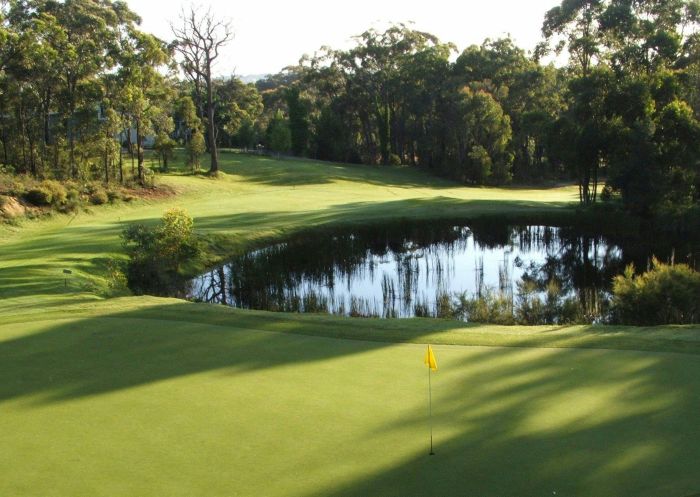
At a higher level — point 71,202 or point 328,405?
point 71,202

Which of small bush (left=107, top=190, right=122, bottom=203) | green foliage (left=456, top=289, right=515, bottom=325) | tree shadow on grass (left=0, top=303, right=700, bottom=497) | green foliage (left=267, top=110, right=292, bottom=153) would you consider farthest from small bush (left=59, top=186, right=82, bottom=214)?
green foliage (left=267, top=110, right=292, bottom=153)

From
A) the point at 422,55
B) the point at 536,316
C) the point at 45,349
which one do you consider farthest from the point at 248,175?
the point at 45,349

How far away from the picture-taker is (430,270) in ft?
66.6

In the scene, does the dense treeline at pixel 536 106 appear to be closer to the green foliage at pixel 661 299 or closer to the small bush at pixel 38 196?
the green foliage at pixel 661 299

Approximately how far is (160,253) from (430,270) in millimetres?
7694

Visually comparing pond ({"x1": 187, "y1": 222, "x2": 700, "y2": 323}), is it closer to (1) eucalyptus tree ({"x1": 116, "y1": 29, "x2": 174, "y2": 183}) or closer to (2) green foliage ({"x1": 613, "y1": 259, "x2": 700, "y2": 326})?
(2) green foliage ({"x1": 613, "y1": 259, "x2": 700, "y2": 326})

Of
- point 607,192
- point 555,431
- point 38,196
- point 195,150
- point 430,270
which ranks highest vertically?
point 195,150

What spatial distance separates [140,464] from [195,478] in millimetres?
584

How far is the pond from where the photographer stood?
631 inches

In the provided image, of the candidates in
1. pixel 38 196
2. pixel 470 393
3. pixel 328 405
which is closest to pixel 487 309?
pixel 470 393

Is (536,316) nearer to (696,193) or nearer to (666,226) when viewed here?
(666,226)

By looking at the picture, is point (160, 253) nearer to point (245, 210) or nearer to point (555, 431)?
point (245, 210)

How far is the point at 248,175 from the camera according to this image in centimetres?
4831

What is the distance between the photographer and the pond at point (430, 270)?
52.5 ft
